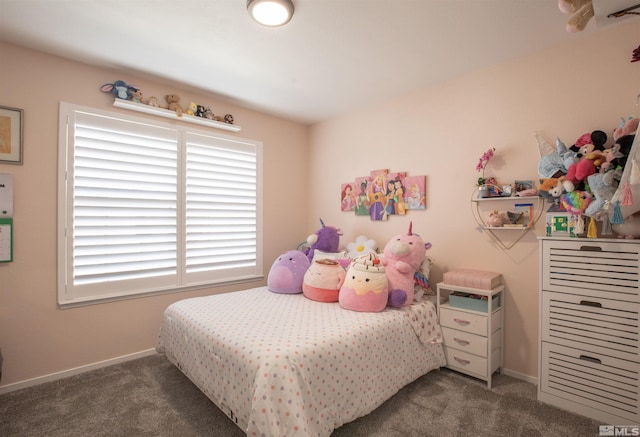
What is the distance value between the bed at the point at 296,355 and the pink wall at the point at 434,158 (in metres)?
0.63

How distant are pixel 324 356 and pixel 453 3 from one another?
7.16 feet

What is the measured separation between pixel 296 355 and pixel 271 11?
197 centimetres

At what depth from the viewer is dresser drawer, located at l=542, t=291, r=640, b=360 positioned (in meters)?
1.83

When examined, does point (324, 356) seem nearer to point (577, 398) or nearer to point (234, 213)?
point (577, 398)

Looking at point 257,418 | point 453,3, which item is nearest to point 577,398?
point 257,418

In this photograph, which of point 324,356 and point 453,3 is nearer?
point 324,356

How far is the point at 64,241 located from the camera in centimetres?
250

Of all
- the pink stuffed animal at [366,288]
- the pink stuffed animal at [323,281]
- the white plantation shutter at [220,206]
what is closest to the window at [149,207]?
the white plantation shutter at [220,206]

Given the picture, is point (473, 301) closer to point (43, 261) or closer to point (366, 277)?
point (366, 277)

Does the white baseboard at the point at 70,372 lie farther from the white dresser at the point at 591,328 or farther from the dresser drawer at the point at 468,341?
the white dresser at the point at 591,328

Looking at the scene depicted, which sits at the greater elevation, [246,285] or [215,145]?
[215,145]

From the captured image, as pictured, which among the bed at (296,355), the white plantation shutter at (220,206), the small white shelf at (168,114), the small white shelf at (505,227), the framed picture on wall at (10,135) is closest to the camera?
the bed at (296,355)

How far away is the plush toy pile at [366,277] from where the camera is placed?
2.36 meters

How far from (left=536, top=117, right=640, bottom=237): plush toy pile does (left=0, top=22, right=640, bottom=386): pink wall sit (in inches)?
6.9
